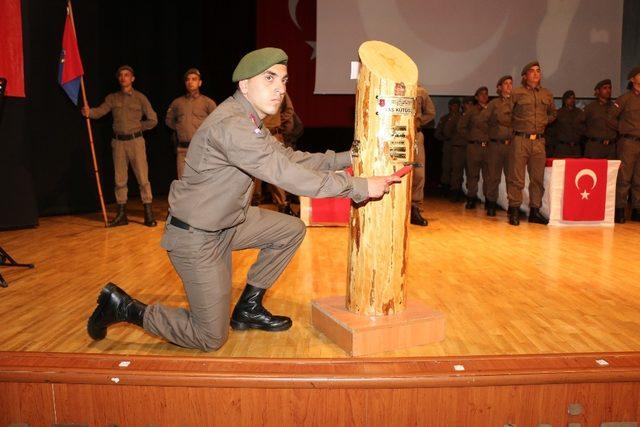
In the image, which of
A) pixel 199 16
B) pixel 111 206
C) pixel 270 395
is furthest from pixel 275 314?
pixel 199 16

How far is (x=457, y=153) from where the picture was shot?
9086 millimetres

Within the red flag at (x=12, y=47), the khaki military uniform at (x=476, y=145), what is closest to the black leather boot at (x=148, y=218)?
the red flag at (x=12, y=47)

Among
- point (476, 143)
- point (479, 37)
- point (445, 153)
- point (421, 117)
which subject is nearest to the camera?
point (421, 117)

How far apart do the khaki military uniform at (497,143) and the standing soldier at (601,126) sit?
47.0 inches

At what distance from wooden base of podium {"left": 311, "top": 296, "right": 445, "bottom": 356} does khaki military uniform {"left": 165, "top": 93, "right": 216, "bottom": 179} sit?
3.96 metres

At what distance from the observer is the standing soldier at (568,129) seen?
8.45 metres

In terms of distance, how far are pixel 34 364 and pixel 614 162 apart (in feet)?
19.3

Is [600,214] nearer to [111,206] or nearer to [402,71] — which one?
[402,71]

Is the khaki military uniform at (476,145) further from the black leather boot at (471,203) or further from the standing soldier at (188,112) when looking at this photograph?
the standing soldier at (188,112)

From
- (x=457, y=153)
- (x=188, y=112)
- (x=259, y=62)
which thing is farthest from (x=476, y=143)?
(x=259, y=62)

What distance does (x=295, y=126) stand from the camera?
697cm

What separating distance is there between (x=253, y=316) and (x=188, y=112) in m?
3.91

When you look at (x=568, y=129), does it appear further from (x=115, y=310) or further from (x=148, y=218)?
(x=115, y=310)

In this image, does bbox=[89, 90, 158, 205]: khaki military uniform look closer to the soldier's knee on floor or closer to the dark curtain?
the dark curtain
